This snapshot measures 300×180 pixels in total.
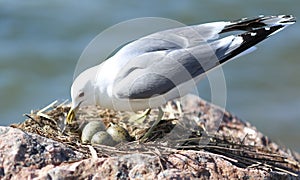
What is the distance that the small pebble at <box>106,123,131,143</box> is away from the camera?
4.53m

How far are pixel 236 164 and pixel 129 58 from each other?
1.05 metres

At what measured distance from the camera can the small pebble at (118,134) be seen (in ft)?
14.9

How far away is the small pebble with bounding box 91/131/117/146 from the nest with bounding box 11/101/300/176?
0.32 feet

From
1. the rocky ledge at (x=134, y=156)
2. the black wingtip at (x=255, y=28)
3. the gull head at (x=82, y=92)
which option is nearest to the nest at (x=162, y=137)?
the rocky ledge at (x=134, y=156)

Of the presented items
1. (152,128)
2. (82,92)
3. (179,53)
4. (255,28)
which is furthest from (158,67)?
(255,28)

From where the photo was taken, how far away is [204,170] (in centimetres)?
389

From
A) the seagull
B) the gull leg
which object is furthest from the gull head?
the gull leg

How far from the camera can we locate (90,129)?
4664 millimetres

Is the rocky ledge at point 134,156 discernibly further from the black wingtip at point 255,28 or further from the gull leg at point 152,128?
the black wingtip at point 255,28

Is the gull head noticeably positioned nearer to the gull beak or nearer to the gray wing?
the gull beak

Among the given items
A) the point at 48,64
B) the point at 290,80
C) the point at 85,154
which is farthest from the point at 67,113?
the point at 290,80

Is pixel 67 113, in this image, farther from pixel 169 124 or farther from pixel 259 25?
pixel 259 25

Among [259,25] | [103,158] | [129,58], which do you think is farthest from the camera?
[259,25]

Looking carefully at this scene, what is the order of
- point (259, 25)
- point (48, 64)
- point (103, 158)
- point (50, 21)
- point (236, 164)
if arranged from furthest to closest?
1. point (50, 21)
2. point (48, 64)
3. point (259, 25)
4. point (236, 164)
5. point (103, 158)
